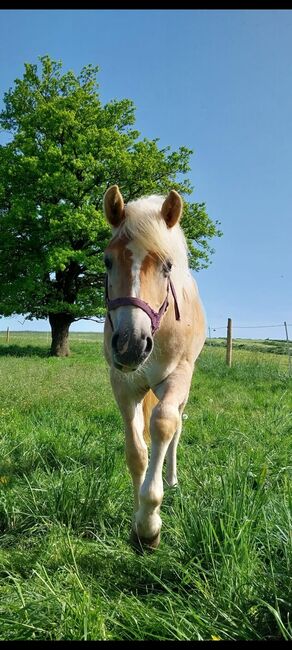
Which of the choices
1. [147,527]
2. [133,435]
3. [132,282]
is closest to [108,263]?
[132,282]

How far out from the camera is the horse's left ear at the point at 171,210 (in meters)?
3.12

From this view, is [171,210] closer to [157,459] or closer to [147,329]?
[147,329]

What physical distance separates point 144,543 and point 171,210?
214cm

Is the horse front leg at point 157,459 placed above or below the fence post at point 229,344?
below

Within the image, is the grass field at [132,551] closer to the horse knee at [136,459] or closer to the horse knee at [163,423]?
the horse knee at [136,459]

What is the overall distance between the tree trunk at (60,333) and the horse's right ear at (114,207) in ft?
61.2

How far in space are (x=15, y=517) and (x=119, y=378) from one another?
1.19 meters

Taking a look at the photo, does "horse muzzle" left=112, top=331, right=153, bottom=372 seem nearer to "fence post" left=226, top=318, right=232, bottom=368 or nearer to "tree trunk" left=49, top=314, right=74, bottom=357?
"fence post" left=226, top=318, right=232, bottom=368

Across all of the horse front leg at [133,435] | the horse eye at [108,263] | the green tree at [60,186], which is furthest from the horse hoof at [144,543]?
the green tree at [60,186]

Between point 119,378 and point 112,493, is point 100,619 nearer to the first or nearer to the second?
point 112,493

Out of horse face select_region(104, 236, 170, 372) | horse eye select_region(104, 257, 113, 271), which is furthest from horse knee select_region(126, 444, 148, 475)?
horse eye select_region(104, 257, 113, 271)

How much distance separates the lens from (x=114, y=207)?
3.12 meters

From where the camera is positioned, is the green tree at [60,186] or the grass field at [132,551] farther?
the green tree at [60,186]

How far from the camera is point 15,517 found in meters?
3.10
